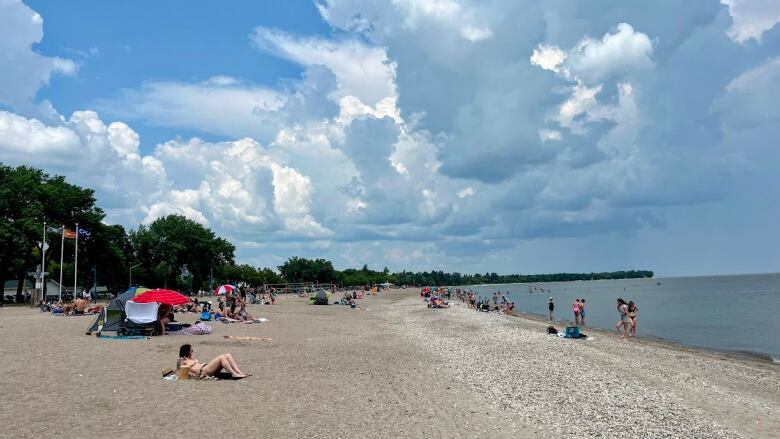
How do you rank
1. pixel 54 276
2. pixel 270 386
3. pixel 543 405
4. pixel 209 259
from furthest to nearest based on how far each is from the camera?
1. pixel 209 259
2. pixel 54 276
3. pixel 270 386
4. pixel 543 405

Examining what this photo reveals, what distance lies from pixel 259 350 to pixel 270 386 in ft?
21.0

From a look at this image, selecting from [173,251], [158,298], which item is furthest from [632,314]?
[173,251]

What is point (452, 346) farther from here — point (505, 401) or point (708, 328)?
point (708, 328)

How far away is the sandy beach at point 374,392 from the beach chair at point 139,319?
1.38 m

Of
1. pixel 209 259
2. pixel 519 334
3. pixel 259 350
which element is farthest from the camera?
pixel 209 259

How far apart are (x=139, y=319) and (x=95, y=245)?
41.9 meters

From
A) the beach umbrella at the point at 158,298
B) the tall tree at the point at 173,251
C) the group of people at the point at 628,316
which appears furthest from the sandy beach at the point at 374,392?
the tall tree at the point at 173,251

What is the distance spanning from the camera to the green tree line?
46.7 meters

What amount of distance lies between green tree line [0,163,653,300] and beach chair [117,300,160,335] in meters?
24.8

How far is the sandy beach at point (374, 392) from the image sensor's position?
9.12m

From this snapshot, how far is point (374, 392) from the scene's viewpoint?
39.1ft

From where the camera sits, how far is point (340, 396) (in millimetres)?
11367

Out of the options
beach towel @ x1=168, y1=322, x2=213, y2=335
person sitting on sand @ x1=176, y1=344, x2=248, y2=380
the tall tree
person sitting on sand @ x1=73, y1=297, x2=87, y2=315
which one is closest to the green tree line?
the tall tree

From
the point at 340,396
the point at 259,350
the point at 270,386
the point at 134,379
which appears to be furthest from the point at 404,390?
the point at 259,350
